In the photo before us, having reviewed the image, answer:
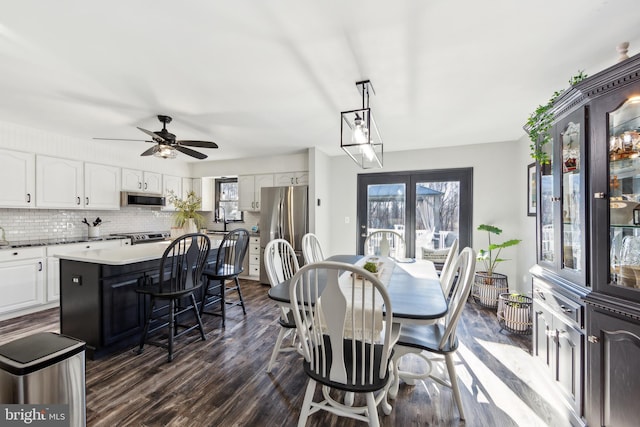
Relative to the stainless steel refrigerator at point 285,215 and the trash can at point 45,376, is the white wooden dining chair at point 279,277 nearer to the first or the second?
the trash can at point 45,376

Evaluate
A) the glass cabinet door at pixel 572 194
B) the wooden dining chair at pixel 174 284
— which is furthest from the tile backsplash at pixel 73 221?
the glass cabinet door at pixel 572 194

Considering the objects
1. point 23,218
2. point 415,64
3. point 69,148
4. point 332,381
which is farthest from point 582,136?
point 23,218

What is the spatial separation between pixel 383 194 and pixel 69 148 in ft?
16.1

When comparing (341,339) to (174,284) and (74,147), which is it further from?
(74,147)

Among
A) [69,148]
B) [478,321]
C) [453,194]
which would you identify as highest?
[69,148]

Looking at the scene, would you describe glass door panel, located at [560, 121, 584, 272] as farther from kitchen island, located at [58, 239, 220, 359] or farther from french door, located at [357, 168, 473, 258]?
kitchen island, located at [58, 239, 220, 359]

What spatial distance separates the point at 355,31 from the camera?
1.65m

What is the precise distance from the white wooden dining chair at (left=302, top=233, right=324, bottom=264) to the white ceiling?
1.38 m

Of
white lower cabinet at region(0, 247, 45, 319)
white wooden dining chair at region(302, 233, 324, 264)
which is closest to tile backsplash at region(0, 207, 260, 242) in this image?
white lower cabinet at region(0, 247, 45, 319)

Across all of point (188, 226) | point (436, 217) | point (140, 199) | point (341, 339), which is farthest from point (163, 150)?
point (436, 217)

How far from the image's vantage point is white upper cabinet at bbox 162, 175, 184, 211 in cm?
533

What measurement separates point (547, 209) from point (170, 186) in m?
5.85

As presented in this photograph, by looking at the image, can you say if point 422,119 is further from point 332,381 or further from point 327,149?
point 332,381

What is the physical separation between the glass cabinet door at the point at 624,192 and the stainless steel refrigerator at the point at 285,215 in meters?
3.62
